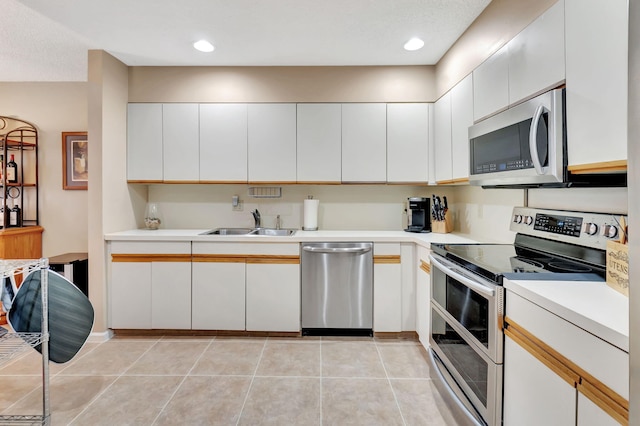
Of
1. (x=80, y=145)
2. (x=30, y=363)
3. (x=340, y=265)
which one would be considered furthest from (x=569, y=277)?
(x=80, y=145)

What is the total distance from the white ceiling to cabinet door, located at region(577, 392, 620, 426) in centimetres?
222

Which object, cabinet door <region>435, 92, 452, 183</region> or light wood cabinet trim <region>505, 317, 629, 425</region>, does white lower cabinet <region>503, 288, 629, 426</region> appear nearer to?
light wood cabinet trim <region>505, 317, 629, 425</region>

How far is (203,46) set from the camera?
2750 millimetres

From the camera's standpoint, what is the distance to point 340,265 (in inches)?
112

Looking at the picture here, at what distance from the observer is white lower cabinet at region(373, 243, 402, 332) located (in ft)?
9.39

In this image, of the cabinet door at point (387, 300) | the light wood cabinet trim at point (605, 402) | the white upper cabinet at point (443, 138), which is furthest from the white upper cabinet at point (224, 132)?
the light wood cabinet trim at point (605, 402)

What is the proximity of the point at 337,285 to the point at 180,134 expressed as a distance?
201cm

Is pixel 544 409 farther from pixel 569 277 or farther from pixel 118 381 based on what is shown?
pixel 118 381

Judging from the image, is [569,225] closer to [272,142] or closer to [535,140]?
[535,140]

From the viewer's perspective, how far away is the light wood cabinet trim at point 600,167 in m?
1.14

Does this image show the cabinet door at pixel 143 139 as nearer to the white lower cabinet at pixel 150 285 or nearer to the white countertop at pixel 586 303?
the white lower cabinet at pixel 150 285

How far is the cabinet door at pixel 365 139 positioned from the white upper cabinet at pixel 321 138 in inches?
2.6

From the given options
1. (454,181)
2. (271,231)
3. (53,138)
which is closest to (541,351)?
(454,181)

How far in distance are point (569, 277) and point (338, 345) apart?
1841mm
